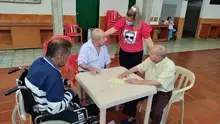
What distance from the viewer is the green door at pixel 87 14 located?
5.88 m

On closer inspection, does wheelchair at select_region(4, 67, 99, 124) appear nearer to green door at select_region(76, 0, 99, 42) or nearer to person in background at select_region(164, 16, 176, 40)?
green door at select_region(76, 0, 99, 42)

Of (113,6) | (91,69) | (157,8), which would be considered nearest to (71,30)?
(113,6)

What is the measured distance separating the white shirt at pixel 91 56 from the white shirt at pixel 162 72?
1.62 feet

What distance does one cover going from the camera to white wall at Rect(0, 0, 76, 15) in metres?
4.95

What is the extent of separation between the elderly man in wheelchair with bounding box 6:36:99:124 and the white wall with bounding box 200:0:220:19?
8446 mm

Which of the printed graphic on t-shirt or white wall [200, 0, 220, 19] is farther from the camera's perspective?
white wall [200, 0, 220, 19]

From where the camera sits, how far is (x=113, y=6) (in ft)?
20.7

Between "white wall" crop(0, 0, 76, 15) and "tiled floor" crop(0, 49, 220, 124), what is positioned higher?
"white wall" crop(0, 0, 76, 15)

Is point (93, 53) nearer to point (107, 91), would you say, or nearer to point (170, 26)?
point (107, 91)

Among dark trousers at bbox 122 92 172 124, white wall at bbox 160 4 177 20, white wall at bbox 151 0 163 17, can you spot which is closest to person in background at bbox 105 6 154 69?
dark trousers at bbox 122 92 172 124

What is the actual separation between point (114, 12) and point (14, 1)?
315 cm

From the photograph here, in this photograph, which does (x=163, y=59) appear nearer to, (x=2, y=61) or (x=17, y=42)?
(x=2, y=61)

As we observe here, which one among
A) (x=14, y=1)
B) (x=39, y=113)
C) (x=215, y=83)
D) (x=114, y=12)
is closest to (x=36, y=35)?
(x=14, y=1)

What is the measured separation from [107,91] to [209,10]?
8.59 metres
